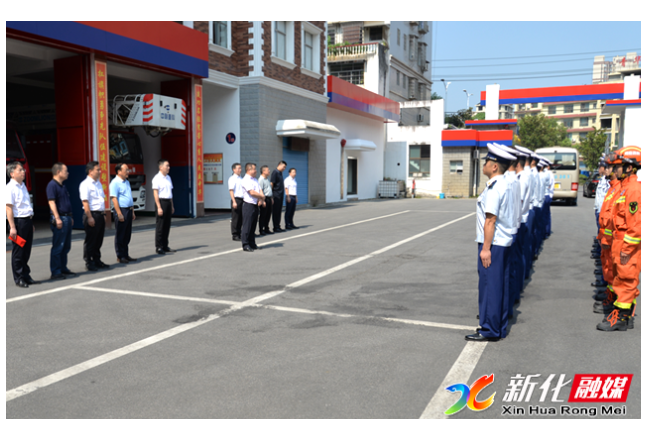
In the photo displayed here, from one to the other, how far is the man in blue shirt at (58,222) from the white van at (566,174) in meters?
22.5

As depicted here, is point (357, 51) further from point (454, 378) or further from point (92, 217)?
point (454, 378)

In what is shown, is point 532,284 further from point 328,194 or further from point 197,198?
point 328,194

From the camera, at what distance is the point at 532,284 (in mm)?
7859

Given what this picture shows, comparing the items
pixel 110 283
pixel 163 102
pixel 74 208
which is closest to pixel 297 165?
pixel 163 102

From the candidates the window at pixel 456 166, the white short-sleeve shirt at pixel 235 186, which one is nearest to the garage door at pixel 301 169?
the white short-sleeve shirt at pixel 235 186

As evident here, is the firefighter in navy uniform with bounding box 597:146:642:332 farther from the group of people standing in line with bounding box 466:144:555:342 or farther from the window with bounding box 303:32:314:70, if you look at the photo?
the window with bounding box 303:32:314:70

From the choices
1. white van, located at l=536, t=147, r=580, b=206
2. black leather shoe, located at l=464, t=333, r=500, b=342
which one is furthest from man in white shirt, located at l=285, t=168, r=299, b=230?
white van, located at l=536, t=147, r=580, b=206

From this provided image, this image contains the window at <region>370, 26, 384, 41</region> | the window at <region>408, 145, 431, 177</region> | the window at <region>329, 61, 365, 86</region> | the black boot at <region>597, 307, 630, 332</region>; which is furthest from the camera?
the window at <region>370, 26, 384, 41</region>

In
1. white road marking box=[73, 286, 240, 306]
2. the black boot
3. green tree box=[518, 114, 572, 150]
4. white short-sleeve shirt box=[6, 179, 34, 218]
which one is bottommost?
white road marking box=[73, 286, 240, 306]

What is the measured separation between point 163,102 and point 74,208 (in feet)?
13.5

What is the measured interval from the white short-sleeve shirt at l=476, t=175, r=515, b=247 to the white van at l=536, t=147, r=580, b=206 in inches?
864

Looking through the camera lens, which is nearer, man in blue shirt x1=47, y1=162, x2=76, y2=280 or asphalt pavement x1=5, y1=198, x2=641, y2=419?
asphalt pavement x1=5, y1=198, x2=641, y2=419

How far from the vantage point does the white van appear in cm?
2542

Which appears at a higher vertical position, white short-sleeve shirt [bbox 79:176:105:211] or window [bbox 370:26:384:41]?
window [bbox 370:26:384:41]
